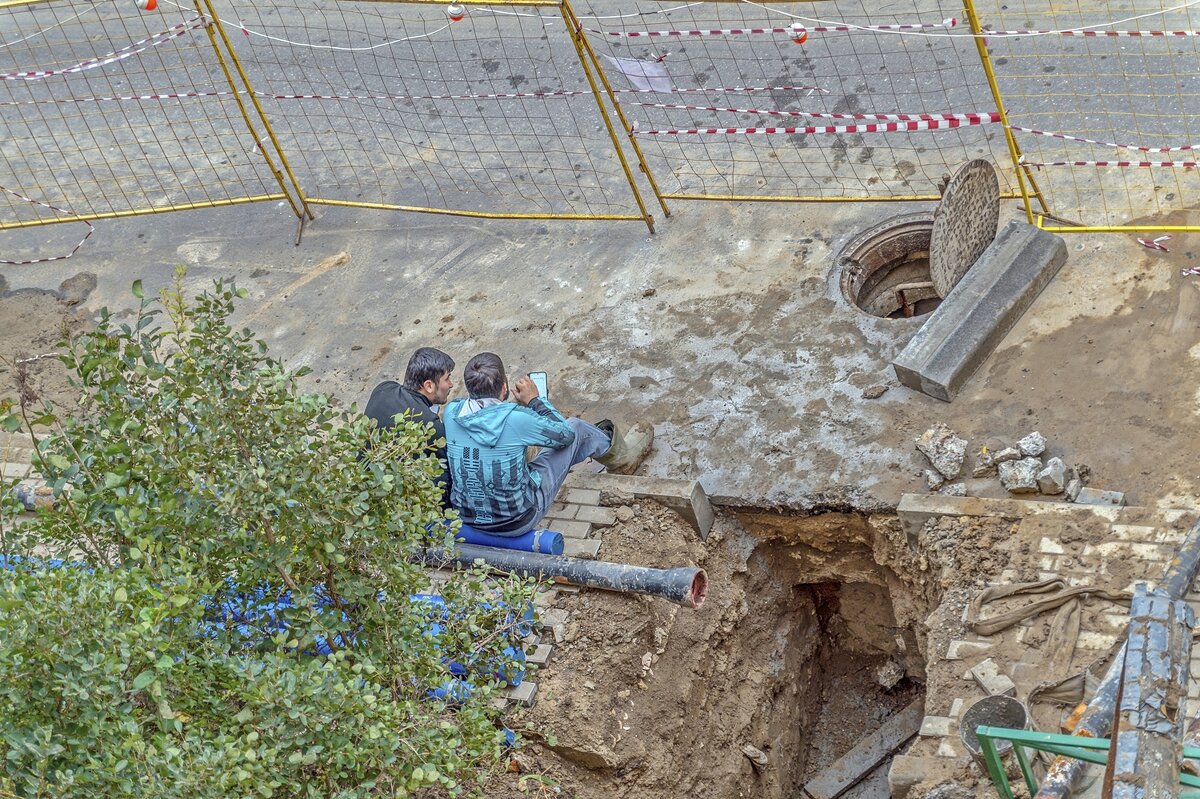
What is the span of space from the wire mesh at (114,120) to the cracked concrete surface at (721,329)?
0.62 m

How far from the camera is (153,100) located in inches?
537

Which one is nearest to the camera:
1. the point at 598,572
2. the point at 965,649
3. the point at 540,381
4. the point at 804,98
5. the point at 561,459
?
the point at 965,649

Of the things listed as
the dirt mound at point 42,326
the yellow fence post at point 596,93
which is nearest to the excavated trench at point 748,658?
the yellow fence post at point 596,93

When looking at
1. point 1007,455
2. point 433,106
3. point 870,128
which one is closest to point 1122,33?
point 870,128

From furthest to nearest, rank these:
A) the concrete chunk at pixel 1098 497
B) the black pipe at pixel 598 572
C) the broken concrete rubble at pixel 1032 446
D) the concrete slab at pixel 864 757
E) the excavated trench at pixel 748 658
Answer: the concrete slab at pixel 864 757 < the broken concrete rubble at pixel 1032 446 < the concrete chunk at pixel 1098 497 < the excavated trench at pixel 748 658 < the black pipe at pixel 598 572

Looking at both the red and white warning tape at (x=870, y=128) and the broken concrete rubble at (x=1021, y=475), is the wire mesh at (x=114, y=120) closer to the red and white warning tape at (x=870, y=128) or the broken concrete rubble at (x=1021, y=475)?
the red and white warning tape at (x=870, y=128)

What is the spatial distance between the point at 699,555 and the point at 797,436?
1.06m

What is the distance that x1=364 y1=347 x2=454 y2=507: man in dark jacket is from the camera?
8047 mm

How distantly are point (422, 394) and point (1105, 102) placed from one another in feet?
18.4

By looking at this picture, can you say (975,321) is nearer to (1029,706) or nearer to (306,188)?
(1029,706)

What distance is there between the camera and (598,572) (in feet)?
25.1

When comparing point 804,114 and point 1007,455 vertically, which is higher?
point 804,114

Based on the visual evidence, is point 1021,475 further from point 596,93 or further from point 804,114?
point 804,114

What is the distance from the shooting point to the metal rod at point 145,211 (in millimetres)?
11719
